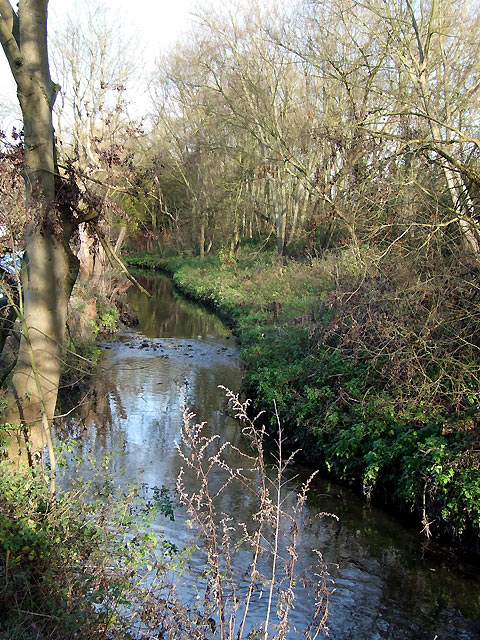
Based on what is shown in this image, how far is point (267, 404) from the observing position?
1145cm

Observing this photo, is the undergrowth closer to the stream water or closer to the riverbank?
the stream water

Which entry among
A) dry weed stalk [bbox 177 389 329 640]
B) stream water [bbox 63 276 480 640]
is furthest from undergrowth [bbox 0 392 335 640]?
stream water [bbox 63 276 480 640]

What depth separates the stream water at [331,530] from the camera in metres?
5.95

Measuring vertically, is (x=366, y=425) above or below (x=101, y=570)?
below

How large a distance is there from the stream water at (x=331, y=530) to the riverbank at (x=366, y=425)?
13.6 inches

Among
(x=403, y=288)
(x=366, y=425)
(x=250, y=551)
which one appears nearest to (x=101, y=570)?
(x=250, y=551)

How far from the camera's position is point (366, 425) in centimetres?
911

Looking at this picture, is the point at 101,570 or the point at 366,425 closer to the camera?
the point at 101,570

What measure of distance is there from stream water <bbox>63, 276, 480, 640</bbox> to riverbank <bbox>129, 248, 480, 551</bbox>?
346 mm

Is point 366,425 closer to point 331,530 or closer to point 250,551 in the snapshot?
point 331,530

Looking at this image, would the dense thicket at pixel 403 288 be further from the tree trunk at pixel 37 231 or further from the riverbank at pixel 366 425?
the tree trunk at pixel 37 231

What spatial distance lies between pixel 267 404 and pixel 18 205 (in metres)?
6.68

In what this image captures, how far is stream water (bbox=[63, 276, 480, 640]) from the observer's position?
5949mm

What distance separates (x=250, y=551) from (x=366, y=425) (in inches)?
117
